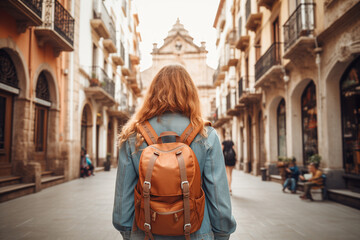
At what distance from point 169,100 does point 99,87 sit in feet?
49.5

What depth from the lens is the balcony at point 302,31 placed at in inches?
366

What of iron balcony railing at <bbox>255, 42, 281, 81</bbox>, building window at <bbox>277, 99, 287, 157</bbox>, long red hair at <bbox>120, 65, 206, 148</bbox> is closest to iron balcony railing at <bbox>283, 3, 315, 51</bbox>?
iron balcony railing at <bbox>255, 42, 281, 81</bbox>

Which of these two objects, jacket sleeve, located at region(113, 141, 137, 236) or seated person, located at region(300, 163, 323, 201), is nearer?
jacket sleeve, located at region(113, 141, 137, 236)

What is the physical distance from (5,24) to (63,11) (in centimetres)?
370

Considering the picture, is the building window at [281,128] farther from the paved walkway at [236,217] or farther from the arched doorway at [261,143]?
the paved walkway at [236,217]

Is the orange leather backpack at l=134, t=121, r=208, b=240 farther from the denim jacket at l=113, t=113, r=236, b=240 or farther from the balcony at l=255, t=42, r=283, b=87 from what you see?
the balcony at l=255, t=42, r=283, b=87

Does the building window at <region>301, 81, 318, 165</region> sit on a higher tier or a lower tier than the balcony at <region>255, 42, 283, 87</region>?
lower

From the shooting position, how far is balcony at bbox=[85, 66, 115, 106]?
16.1 metres

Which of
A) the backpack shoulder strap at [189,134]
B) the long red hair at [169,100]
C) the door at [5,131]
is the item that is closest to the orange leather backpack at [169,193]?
the backpack shoulder strap at [189,134]

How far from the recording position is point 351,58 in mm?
7750

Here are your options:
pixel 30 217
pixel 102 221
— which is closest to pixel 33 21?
pixel 30 217

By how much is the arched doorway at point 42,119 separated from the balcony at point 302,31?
8805 millimetres

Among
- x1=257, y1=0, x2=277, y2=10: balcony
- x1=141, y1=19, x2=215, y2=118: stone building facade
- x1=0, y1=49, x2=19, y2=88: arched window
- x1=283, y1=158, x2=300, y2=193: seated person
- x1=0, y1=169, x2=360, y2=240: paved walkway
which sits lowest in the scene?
x1=0, y1=169, x2=360, y2=240: paved walkway

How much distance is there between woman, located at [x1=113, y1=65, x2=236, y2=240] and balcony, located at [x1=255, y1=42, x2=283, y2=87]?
10.9m
